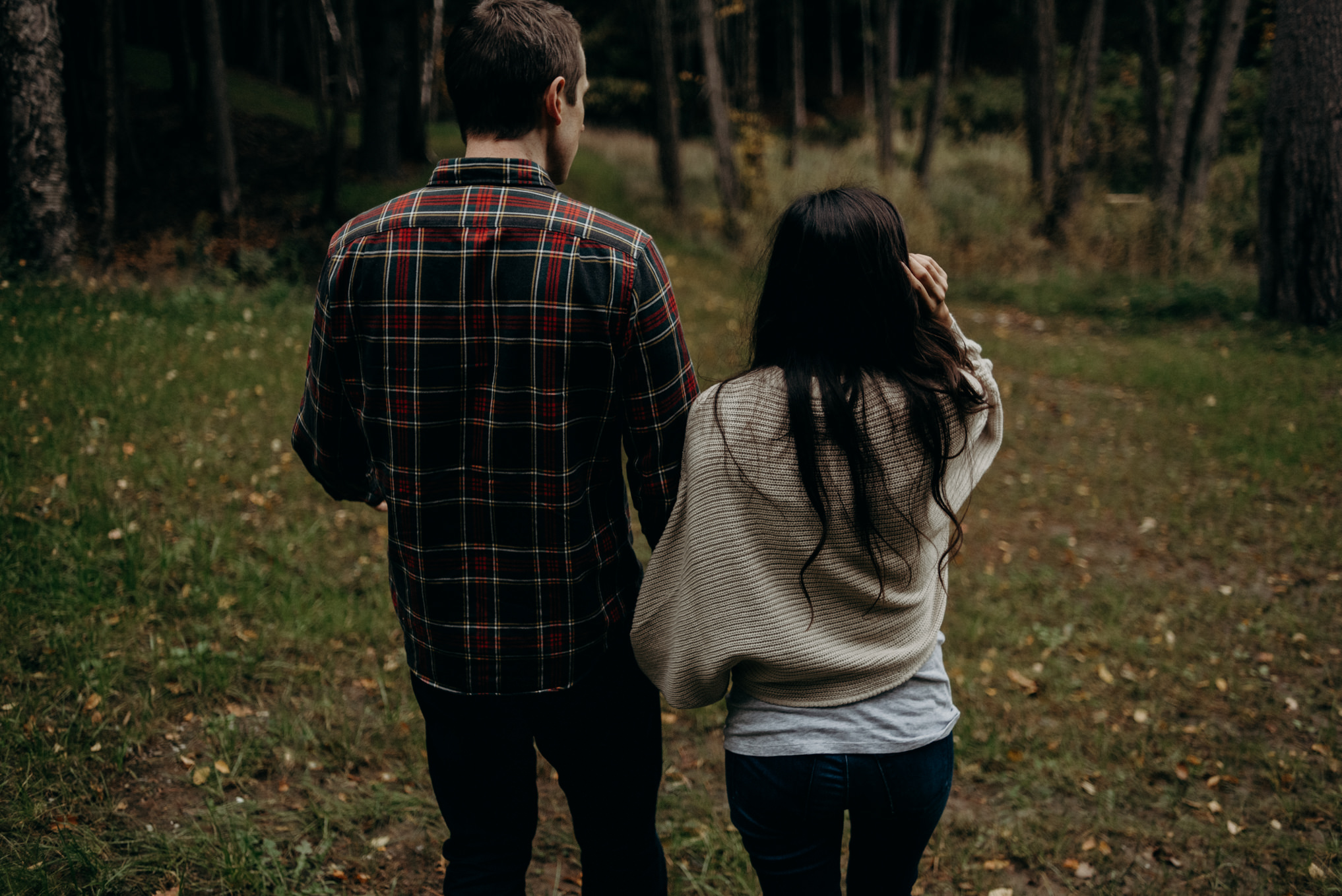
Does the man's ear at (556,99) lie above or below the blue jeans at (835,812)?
above

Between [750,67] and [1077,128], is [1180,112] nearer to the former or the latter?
[1077,128]

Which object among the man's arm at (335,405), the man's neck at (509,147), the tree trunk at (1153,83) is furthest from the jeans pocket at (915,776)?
the tree trunk at (1153,83)

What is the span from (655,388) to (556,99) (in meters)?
0.57

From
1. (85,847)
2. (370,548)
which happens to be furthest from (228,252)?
(85,847)

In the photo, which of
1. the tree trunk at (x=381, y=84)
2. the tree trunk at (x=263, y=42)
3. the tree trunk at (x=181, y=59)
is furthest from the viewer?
the tree trunk at (x=263, y=42)

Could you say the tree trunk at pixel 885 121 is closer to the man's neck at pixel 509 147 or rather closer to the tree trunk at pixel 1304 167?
the tree trunk at pixel 1304 167

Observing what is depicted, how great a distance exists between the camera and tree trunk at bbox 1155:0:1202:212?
13.4 meters

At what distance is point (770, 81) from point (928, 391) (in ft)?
154

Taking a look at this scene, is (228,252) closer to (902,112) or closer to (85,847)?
(85,847)

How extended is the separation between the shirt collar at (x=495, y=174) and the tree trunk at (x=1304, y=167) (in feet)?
36.2

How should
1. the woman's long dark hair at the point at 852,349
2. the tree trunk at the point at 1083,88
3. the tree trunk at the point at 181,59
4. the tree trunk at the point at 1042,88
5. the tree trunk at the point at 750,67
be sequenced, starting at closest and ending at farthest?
1. the woman's long dark hair at the point at 852,349
2. the tree trunk at the point at 1083,88
3. the tree trunk at the point at 1042,88
4. the tree trunk at the point at 181,59
5. the tree trunk at the point at 750,67

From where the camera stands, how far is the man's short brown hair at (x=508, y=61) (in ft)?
5.19

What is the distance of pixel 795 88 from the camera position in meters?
25.4

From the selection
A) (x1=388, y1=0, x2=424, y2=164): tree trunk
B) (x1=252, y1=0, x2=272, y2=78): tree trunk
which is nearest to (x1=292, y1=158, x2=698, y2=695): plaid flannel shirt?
(x1=388, y1=0, x2=424, y2=164): tree trunk
